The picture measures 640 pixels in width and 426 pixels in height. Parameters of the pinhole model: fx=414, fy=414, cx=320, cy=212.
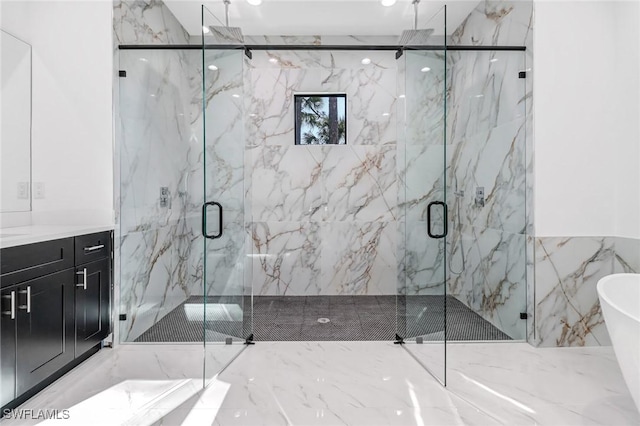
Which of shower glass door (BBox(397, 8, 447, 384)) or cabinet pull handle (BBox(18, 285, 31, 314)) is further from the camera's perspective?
shower glass door (BBox(397, 8, 447, 384))

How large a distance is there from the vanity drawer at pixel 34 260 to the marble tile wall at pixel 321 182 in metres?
2.27

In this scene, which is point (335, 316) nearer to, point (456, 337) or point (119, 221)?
point (456, 337)

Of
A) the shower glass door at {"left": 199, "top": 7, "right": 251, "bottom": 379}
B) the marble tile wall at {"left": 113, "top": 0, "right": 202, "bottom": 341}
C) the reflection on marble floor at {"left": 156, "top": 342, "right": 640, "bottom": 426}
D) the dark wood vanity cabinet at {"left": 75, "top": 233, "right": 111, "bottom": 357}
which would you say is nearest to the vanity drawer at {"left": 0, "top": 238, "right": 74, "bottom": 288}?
the dark wood vanity cabinet at {"left": 75, "top": 233, "right": 111, "bottom": 357}

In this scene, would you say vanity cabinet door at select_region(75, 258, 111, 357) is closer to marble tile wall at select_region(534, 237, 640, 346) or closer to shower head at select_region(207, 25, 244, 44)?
shower head at select_region(207, 25, 244, 44)

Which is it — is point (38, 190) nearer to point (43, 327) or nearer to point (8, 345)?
point (43, 327)

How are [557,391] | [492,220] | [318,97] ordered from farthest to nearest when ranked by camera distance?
[318,97] < [492,220] < [557,391]

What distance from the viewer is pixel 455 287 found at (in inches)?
149

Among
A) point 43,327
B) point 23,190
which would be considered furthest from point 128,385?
point 23,190

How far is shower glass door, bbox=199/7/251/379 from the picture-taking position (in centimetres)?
254

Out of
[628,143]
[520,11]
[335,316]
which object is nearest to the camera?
[628,143]

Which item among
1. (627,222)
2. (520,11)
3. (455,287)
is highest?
(520,11)

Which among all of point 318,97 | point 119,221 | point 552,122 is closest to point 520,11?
point 552,122

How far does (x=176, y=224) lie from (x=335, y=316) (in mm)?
1693

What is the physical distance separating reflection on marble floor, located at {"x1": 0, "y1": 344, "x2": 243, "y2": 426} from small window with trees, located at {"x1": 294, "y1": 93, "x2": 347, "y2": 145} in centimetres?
252
